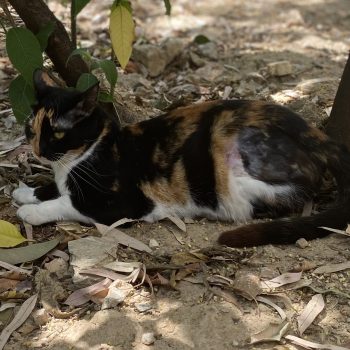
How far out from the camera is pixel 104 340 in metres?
2.71

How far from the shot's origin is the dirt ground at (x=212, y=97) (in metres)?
2.76

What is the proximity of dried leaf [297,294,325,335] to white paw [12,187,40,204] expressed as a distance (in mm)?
1819

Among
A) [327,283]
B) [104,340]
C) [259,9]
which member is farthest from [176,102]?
[259,9]

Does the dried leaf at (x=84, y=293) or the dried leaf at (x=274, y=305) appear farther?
the dried leaf at (x=84, y=293)

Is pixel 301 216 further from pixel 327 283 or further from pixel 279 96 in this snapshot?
pixel 279 96

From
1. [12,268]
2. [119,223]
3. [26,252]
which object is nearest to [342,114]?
[119,223]

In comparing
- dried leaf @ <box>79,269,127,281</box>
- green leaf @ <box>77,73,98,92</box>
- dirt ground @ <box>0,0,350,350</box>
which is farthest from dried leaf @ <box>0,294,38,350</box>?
green leaf @ <box>77,73,98,92</box>

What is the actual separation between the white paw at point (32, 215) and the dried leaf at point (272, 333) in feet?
4.93

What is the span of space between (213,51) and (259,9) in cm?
211

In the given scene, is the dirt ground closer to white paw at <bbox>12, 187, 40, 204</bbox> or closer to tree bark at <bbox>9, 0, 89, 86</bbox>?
white paw at <bbox>12, 187, 40, 204</bbox>

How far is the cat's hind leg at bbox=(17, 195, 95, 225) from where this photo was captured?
355 centimetres

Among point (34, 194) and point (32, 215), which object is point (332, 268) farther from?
point (34, 194)

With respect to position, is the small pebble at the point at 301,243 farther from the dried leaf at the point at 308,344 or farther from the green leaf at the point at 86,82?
the green leaf at the point at 86,82

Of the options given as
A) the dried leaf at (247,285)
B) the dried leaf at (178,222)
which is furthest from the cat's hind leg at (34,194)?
the dried leaf at (247,285)
